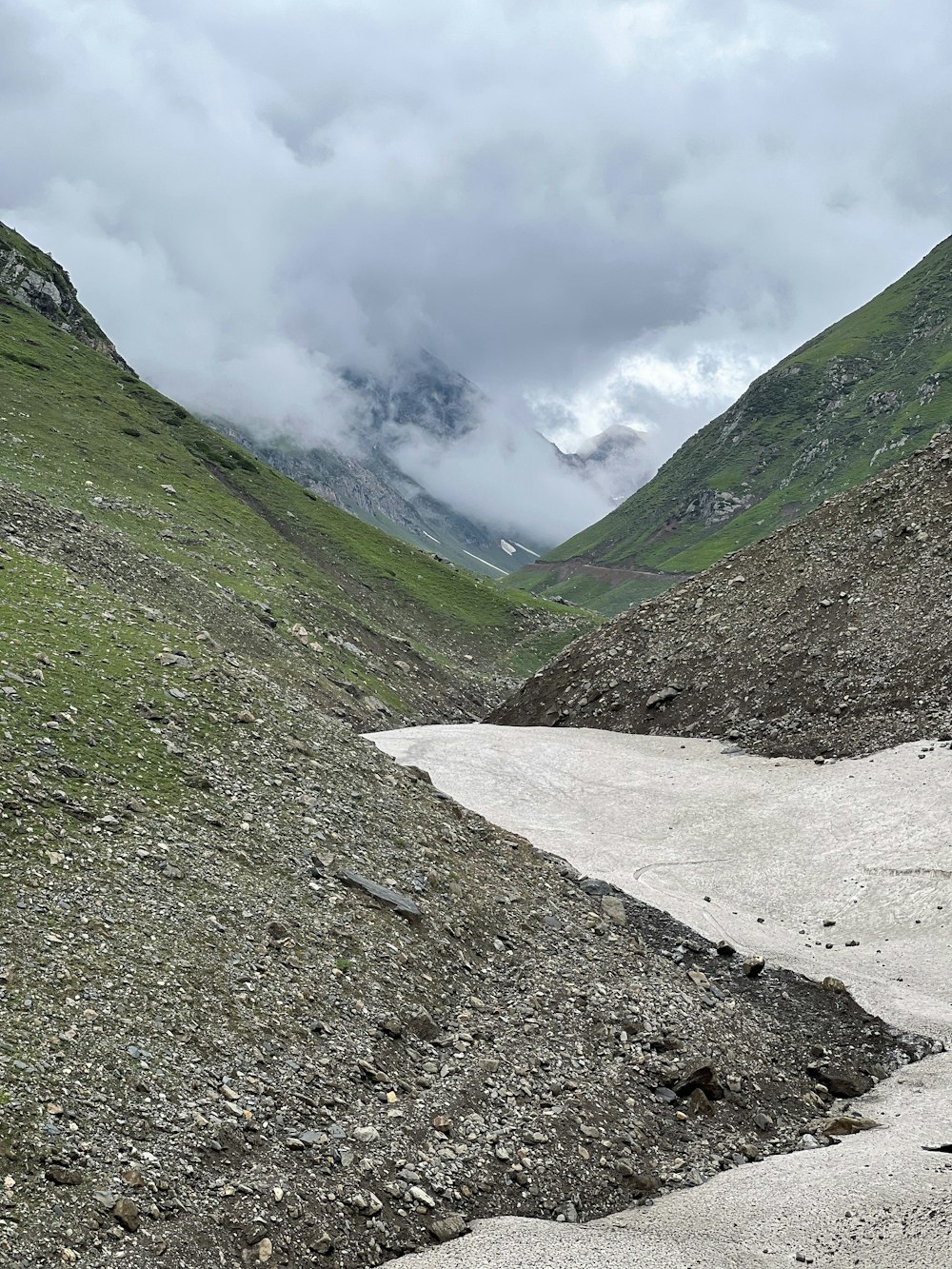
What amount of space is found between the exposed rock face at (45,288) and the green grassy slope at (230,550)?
10331 mm

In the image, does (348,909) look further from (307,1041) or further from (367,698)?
(367,698)

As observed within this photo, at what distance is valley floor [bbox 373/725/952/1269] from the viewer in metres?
14.7

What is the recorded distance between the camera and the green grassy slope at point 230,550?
6369 centimetres

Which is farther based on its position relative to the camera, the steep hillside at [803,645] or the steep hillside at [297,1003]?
the steep hillside at [803,645]

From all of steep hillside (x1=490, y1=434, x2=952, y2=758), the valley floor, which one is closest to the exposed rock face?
steep hillside (x1=490, y1=434, x2=952, y2=758)

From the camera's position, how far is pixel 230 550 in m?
82.4

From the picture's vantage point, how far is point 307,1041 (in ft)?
56.6

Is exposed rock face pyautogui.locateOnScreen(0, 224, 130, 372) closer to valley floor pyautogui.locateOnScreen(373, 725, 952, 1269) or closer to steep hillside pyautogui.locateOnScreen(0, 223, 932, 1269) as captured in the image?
valley floor pyautogui.locateOnScreen(373, 725, 952, 1269)

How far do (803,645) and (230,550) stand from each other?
50.2 m

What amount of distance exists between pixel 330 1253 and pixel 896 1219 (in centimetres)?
877

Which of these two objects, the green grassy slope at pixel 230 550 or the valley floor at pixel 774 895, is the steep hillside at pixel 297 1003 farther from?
the green grassy slope at pixel 230 550

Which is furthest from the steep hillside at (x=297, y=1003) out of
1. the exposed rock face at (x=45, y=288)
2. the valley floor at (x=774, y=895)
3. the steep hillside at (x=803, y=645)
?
the exposed rock face at (x=45, y=288)

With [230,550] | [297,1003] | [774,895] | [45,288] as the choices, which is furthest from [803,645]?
[45,288]

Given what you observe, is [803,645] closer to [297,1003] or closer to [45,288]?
[297,1003]
